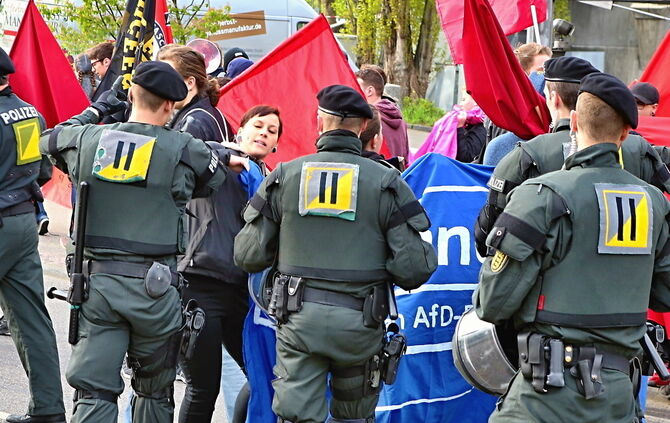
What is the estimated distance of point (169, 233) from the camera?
16.1 feet

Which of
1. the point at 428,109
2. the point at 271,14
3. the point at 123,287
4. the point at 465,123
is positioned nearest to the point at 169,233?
the point at 123,287

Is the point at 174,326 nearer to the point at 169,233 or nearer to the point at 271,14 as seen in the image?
the point at 169,233

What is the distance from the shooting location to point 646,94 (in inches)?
261

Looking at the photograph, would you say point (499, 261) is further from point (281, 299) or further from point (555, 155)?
point (281, 299)

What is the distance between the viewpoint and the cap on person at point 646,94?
662 cm

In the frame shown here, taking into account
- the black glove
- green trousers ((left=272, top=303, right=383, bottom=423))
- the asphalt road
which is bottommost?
the asphalt road

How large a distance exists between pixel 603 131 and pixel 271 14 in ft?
50.5

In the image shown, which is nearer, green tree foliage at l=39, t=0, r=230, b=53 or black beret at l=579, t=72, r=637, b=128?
black beret at l=579, t=72, r=637, b=128

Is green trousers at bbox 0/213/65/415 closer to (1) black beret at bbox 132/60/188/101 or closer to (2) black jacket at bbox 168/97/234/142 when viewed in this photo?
(2) black jacket at bbox 168/97/234/142

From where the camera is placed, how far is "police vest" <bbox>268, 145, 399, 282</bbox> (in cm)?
467

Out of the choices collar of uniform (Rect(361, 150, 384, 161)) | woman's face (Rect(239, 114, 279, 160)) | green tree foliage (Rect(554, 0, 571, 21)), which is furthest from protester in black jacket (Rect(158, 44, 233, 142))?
green tree foliage (Rect(554, 0, 571, 21))

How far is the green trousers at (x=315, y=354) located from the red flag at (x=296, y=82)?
279cm

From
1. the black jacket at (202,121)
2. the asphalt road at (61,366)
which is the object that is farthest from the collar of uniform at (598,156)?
the asphalt road at (61,366)

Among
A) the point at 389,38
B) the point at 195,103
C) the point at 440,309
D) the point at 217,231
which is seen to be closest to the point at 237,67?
the point at 195,103
